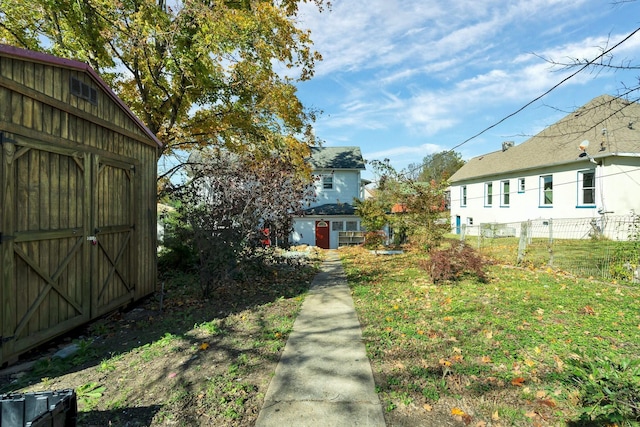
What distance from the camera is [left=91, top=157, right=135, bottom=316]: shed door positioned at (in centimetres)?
525

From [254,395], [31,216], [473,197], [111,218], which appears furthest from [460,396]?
[473,197]

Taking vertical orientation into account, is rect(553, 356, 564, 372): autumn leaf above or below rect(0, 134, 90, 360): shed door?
below

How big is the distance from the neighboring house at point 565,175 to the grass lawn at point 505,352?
15.5 feet

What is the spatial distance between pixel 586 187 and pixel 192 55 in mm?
16361

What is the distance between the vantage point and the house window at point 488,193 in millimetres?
22000

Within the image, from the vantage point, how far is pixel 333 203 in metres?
23.9

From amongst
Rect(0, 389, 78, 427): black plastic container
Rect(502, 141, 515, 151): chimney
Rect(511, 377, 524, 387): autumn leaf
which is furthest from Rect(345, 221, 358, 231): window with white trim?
Rect(0, 389, 78, 427): black plastic container

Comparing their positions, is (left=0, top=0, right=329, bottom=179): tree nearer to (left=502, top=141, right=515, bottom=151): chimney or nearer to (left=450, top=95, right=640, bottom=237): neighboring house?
(left=450, top=95, right=640, bottom=237): neighboring house

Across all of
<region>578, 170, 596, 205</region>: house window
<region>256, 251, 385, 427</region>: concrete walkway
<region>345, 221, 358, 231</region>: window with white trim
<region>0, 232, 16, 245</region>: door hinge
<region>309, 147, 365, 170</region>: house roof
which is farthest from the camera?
<region>309, 147, 365, 170</region>: house roof

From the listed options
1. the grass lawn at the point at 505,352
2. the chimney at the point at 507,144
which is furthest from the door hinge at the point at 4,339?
the chimney at the point at 507,144

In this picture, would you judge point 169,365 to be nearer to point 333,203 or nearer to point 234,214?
point 234,214

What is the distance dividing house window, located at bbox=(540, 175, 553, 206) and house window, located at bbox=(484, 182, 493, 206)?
15.3ft

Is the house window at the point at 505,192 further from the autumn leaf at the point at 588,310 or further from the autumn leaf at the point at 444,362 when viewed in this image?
the autumn leaf at the point at 444,362

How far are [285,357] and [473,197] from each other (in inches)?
925
